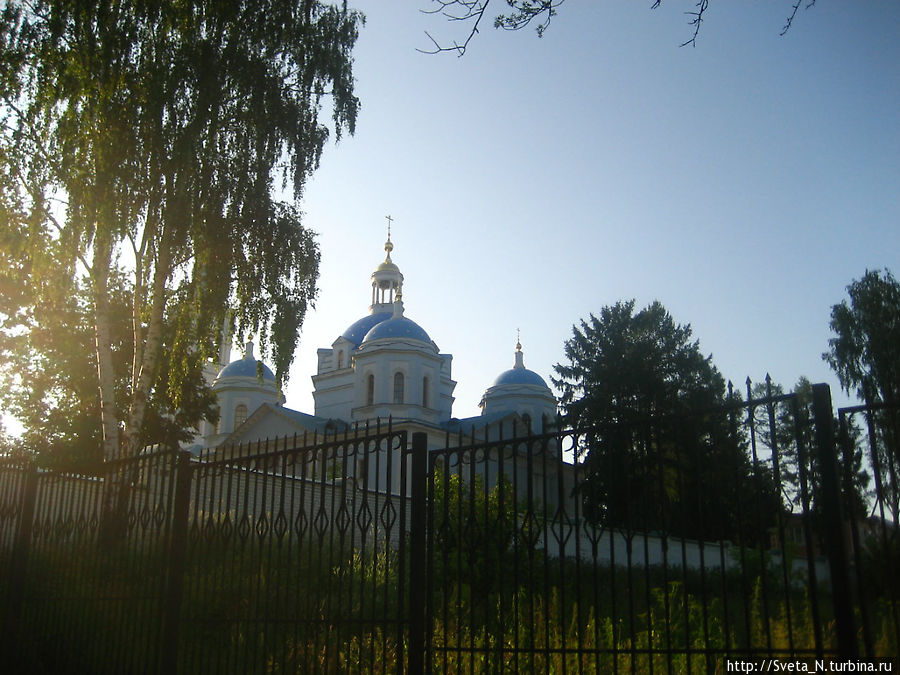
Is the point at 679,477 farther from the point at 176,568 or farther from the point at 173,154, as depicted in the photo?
the point at 173,154

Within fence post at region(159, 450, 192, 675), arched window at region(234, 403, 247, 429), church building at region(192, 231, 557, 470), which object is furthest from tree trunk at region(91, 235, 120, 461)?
arched window at region(234, 403, 247, 429)

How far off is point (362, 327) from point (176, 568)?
38561mm

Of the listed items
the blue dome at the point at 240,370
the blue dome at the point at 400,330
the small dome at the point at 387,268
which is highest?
the small dome at the point at 387,268

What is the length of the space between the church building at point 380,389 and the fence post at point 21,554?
22575 mm

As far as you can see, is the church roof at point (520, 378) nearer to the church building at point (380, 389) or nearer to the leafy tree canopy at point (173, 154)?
the church building at point (380, 389)

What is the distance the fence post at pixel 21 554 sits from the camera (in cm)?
923

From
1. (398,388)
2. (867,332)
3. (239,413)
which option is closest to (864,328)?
(867,332)

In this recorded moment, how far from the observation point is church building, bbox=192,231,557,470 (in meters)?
37.8

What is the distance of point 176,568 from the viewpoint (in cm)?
730

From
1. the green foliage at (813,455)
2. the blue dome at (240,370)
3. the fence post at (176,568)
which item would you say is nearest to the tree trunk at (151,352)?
the fence post at (176,568)

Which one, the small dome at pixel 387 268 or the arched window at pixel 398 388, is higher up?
the small dome at pixel 387 268

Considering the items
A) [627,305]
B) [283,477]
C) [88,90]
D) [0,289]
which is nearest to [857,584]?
[283,477]

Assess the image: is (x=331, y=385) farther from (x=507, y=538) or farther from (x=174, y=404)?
(x=507, y=538)

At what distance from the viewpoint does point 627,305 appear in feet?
126
